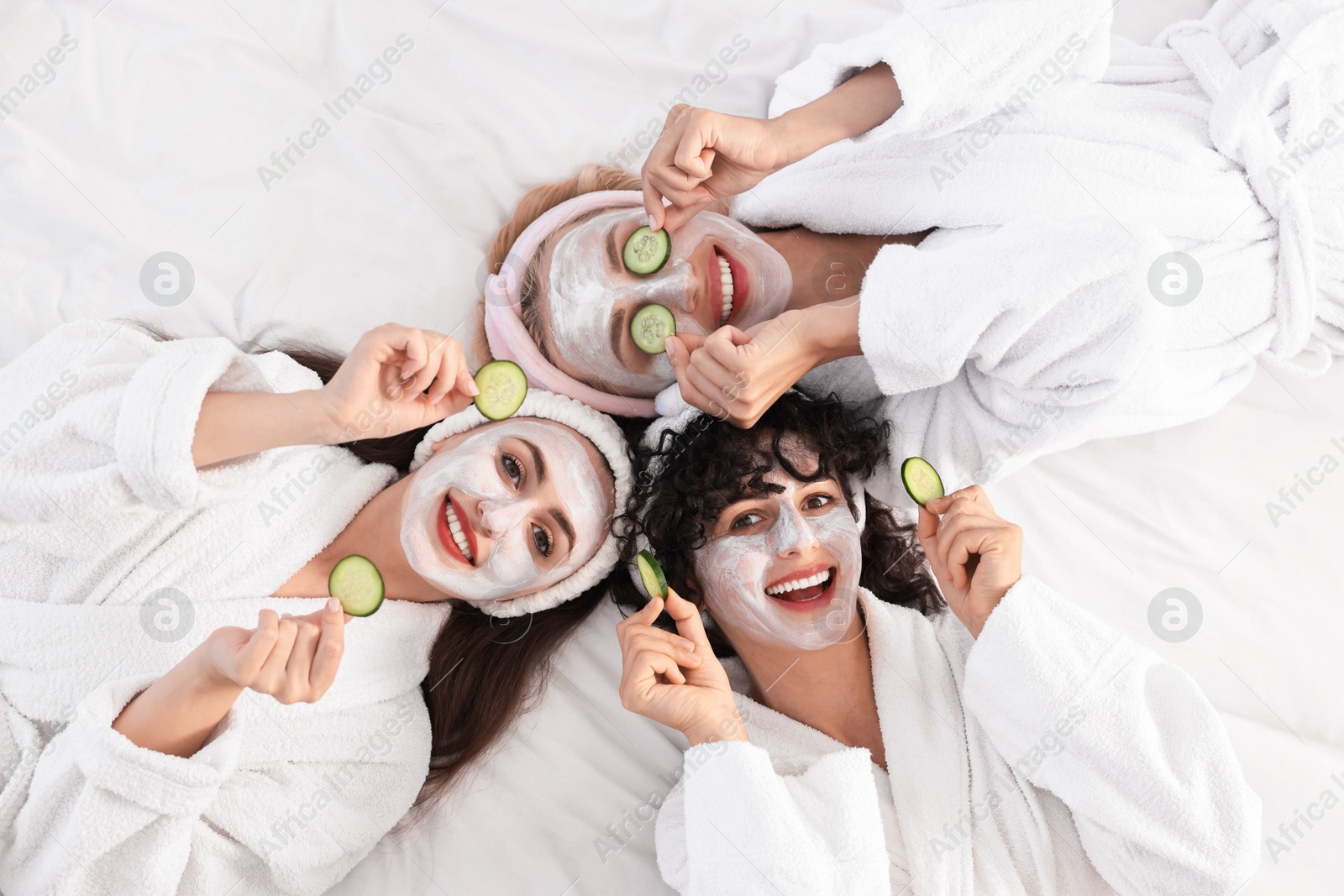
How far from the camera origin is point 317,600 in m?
1.96

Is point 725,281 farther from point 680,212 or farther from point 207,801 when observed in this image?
point 207,801

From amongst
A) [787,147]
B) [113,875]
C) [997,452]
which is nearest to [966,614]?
[997,452]

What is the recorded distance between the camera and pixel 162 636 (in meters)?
1.80

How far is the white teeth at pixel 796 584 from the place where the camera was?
1.85 meters

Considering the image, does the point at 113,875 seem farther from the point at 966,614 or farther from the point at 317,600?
the point at 966,614

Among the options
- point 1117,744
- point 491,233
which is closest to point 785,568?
point 1117,744

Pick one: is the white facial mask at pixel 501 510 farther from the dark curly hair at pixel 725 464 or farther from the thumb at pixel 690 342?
the thumb at pixel 690 342

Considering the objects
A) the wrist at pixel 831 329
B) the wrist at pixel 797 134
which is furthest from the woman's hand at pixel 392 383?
the wrist at pixel 797 134

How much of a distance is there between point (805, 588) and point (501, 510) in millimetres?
648

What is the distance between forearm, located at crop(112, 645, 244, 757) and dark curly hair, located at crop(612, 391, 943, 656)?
0.85 m

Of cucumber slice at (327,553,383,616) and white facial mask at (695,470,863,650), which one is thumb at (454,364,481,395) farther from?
white facial mask at (695,470,863,650)

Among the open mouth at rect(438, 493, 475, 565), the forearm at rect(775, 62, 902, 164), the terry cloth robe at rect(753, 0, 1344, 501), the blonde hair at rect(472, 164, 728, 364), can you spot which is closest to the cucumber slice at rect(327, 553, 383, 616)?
→ the open mouth at rect(438, 493, 475, 565)

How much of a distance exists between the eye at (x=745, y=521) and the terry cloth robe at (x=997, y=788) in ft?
1.41

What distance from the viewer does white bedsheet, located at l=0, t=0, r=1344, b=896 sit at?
2.08 meters
